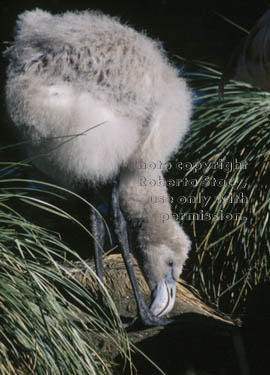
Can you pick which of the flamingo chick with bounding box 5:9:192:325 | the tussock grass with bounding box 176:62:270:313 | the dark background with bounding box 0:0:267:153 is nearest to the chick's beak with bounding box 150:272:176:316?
the flamingo chick with bounding box 5:9:192:325

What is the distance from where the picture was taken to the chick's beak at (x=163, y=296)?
3.21 meters

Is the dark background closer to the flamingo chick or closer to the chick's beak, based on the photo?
the flamingo chick

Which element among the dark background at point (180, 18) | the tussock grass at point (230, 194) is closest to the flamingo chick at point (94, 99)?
the tussock grass at point (230, 194)

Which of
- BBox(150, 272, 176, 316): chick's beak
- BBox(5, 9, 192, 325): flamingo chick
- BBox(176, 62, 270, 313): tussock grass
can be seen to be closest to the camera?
BBox(5, 9, 192, 325): flamingo chick

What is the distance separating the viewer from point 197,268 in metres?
3.66

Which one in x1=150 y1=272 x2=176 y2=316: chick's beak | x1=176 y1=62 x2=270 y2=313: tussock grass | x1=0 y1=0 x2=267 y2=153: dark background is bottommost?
x1=150 y1=272 x2=176 y2=316: chick's beak

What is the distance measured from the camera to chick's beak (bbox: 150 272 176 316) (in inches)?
126

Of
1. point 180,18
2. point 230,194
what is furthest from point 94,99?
point 180,18

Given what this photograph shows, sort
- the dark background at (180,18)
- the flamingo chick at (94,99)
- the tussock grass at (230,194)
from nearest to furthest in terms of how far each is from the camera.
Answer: the flamingo chick at (94,99) < the tussock grass at (230,194) < the dark background at (180,18)

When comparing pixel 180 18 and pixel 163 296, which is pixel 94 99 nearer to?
pixel 163 296

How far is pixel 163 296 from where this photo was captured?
324cm

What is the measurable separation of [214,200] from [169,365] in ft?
3.44

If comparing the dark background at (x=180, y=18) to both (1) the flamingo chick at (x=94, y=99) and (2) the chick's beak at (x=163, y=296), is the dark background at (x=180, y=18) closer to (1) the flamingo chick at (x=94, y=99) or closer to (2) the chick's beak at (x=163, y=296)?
(1) the flamingo chick at (x=94, y=99)

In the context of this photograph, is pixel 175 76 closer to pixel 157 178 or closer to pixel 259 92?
pixel 157 178
